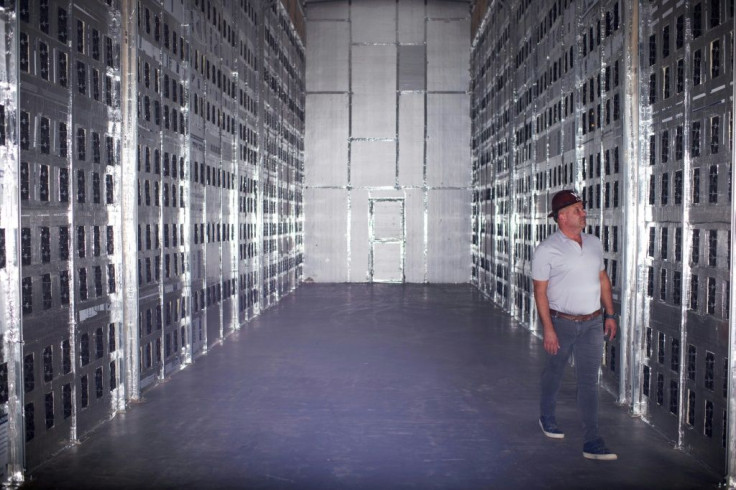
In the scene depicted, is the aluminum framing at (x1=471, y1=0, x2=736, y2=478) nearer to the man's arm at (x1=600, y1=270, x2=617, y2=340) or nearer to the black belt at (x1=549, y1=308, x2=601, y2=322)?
the man's arm at (x1=600, y1=270, x2=617, y2=340)

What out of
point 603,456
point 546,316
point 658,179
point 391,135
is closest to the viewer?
point 603,456

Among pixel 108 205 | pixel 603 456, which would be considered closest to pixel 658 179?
pixel 603 456

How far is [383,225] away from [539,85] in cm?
1022

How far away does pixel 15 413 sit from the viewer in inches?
207

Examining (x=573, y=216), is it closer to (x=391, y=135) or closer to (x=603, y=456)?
(x=603, y=456)

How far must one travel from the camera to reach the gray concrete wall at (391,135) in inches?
857

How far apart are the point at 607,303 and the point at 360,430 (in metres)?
2.51

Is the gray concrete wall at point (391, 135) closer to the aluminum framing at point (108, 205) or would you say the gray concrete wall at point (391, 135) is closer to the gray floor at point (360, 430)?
the aluminum framing at point (108, 205)

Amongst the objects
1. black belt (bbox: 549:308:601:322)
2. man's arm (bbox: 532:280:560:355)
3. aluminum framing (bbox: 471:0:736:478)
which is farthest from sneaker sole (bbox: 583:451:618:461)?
black belt (bbox: 549:308:601:322)

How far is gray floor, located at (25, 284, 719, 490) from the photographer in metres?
5.56

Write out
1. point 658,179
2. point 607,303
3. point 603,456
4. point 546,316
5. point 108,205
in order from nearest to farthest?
1. point 603,456
2. point 546,316
3. point 607,303
4. point 658,179
5. point 108,205

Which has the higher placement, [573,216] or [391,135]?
[391,135]

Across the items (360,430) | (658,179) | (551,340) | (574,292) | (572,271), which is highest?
(658,179)

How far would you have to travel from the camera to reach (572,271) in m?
6.18
